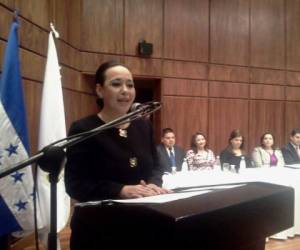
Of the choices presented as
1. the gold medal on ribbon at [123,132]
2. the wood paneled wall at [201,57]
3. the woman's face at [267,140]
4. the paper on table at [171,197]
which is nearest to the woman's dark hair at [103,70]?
the gold medal on ribbon at [123,132]

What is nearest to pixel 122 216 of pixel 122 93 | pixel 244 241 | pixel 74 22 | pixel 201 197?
pixel 201 197

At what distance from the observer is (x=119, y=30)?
6.04 m

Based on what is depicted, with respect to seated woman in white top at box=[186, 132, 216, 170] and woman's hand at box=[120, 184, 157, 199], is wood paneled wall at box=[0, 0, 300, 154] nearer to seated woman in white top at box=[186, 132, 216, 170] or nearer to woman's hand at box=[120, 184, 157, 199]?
seated woman in white top at box=[186, 132, 216, 170]

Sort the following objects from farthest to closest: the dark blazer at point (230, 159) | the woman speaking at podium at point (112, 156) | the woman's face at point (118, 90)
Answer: the dark blazer at point (230, 159)
the woman's face at point (118, 90)
the woman speaking at podium at point (112, 156)

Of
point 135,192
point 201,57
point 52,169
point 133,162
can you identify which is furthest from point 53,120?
point 201,57

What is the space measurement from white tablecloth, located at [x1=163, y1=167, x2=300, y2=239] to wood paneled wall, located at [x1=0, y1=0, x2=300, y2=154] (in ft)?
6.86

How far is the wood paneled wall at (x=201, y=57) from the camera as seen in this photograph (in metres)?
5.71

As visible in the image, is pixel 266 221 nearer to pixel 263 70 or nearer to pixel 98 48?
pixel 98 48

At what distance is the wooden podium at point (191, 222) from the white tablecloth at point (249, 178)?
2473 millimetres

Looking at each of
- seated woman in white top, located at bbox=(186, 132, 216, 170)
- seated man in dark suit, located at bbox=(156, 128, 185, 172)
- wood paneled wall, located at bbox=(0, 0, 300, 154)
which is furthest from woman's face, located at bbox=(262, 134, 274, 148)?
wood paneled wall, located at bbox=(0, 0, 300, 154)

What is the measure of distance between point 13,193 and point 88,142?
1369mm

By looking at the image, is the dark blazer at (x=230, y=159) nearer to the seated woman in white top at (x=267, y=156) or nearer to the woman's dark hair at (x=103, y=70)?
the seated woman in white top at (x=267, y=156)

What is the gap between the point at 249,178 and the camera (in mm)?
3803

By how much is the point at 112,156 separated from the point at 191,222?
549 mm
